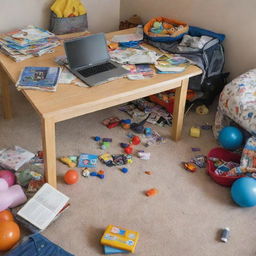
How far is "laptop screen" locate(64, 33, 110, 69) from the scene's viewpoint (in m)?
2.02

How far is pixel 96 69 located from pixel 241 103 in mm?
902

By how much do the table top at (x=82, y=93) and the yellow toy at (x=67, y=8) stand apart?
0.72 metres

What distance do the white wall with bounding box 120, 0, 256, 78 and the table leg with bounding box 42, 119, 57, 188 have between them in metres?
1.57

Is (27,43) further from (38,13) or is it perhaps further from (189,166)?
(189,166)

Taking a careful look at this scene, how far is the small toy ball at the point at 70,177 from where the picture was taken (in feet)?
6.45

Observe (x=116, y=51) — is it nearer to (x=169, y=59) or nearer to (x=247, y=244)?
(x=169, y=59)

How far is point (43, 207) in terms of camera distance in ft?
5.65

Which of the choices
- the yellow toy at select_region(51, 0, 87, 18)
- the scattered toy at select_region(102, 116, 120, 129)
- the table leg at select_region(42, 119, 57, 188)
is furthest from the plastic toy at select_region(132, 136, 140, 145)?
the yellow toy at select_region(51, 0, 87, 18)

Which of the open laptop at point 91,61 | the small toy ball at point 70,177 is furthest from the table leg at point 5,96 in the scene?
the small toy ball at point 70,177

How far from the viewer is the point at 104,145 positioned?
7.47 feet

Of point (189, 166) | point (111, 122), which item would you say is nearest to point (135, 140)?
point (111, 122)

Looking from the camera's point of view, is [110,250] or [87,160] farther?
[87,160]

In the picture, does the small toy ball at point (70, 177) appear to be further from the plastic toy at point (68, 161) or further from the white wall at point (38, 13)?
the white wall at point (38, 13)

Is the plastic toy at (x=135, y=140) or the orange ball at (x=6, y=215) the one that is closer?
the orange ball at (x=6, y=215)
